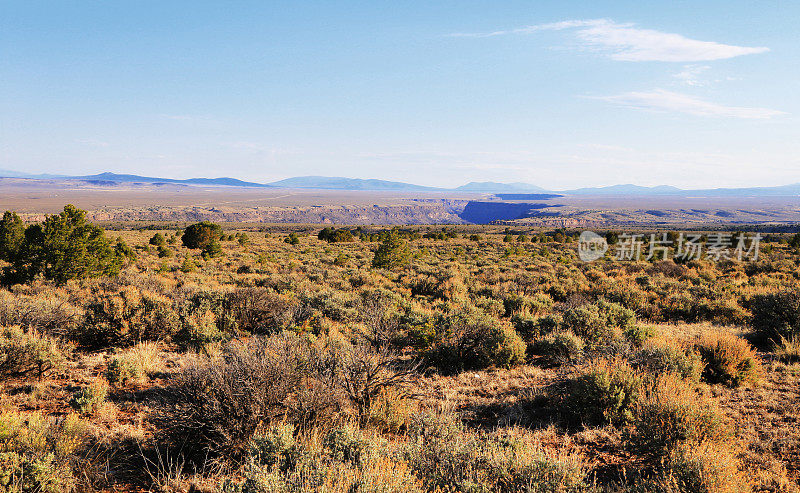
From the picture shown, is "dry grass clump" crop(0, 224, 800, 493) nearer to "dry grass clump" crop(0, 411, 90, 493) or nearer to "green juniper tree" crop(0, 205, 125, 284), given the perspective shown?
"dry grass clump" crop(0, 411, 90, 493)

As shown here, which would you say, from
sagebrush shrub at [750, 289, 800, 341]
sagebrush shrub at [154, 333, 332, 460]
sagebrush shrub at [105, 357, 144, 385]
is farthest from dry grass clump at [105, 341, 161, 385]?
sagebrush shrub at [750, 289, 800, 341]

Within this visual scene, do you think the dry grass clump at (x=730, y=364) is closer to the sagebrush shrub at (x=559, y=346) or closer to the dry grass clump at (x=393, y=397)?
the dry grass clump at (x=393, y=397)

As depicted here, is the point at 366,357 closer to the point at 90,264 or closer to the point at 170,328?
the point at 170,328

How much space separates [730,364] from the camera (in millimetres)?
6797

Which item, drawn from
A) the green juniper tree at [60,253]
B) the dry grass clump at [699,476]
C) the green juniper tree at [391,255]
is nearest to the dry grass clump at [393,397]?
the dry grass clump at [699,476]

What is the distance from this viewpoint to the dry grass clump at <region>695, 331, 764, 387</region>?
6.71 meters

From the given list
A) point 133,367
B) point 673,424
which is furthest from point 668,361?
point 133,367

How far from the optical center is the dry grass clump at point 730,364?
6.71 metres

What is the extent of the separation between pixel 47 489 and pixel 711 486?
18.8 ft

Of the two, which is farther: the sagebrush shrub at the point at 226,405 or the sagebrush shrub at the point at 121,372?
the sagebrush shrub at the point at 121,372

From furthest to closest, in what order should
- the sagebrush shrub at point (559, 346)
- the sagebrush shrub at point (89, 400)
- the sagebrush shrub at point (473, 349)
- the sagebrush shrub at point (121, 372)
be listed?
the sagebrush shrub at point (559, 346), the sagebrush shrub at point (473, 349), the sagebrush shrub at point (121, 372), the sagebrush shrub at point (89, 400)

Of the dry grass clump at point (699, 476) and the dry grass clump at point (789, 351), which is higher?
the dry grass clump at point (699, 476)

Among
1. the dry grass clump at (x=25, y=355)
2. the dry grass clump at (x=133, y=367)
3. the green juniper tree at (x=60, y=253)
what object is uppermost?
the green juniper tree at (x=60, y=253)

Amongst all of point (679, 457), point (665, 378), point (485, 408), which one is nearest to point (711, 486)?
point (679, 457)
